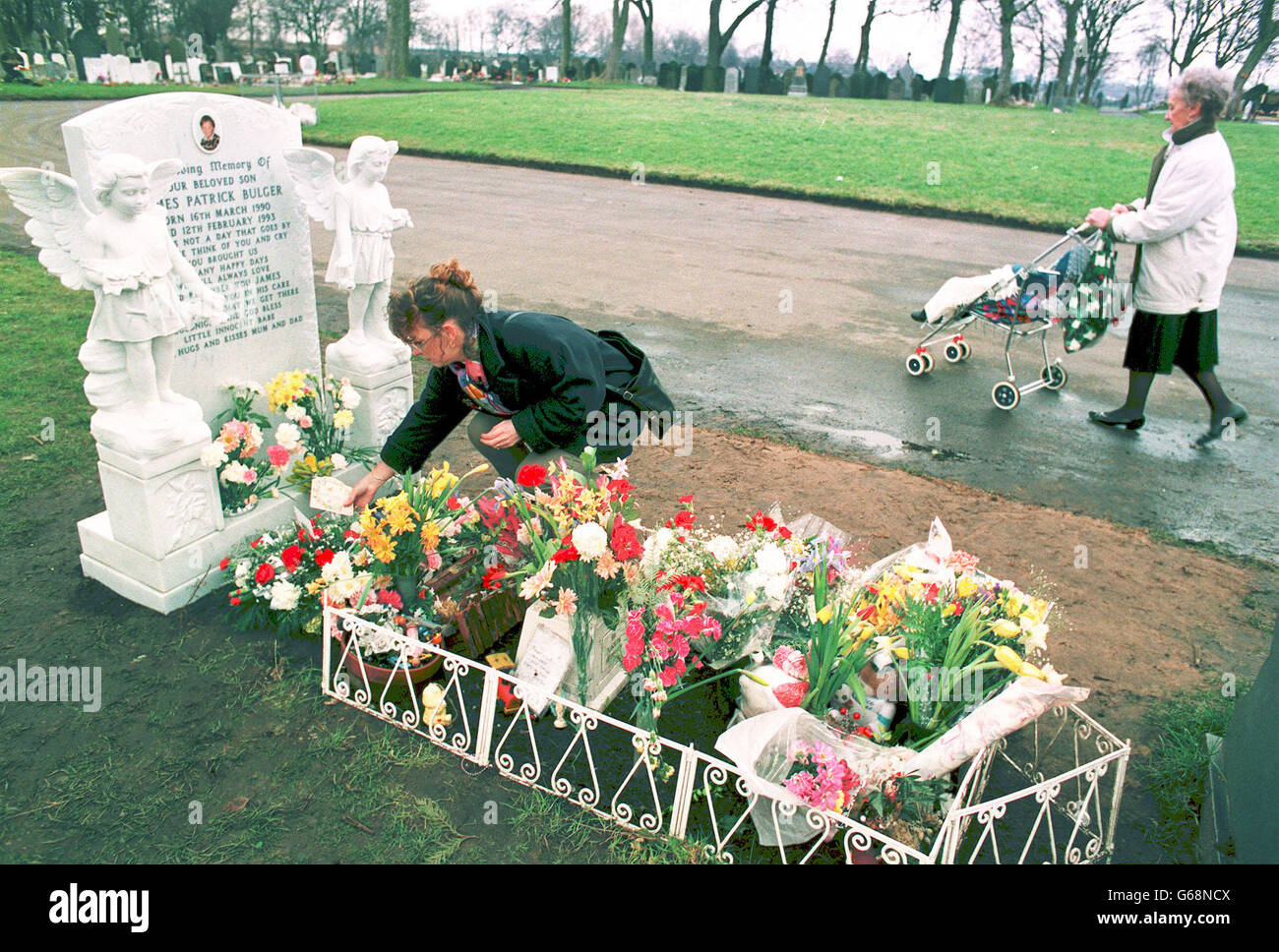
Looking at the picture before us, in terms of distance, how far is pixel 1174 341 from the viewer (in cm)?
604

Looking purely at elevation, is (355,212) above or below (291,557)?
above

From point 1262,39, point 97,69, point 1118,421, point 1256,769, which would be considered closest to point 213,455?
point 1256,769

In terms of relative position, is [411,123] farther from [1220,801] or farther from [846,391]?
[1220,801]

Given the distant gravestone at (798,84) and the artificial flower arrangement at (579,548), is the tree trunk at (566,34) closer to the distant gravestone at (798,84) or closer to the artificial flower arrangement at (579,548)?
the distant gravestone at (798,84)

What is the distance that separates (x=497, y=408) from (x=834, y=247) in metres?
9.95

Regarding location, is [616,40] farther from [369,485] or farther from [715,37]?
[369,485]

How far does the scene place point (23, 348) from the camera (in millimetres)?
A: 7324

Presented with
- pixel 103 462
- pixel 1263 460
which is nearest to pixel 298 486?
pixel 103 462

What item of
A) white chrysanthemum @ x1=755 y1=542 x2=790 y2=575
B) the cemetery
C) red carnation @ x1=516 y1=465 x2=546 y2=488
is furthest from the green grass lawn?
red carnation @ x1=516 y1=465 x2=546 y2=488

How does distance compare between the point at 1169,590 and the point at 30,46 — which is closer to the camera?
the point at 1169,590

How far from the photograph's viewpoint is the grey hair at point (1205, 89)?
548cm

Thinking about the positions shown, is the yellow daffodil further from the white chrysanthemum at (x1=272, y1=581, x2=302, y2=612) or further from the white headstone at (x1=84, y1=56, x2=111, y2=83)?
the white headstone at (x1=84, y1=56, x2=111, y2=83)

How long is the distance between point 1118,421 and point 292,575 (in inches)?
228

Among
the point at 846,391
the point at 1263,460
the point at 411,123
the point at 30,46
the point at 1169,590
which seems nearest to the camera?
the point at 1169,590
